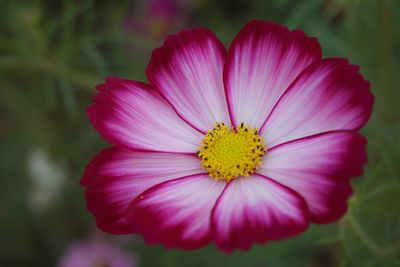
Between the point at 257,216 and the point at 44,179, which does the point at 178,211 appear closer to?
the point at 257,216

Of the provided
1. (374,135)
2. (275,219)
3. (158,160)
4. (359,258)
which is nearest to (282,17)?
(374,135)

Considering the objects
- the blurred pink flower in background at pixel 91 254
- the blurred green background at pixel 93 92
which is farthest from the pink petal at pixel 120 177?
the blurred pink flower in background at pixel 91 254

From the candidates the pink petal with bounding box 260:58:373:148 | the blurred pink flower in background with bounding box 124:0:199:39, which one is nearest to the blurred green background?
the blurred pink flower in background with bounding box 124:0:199:39

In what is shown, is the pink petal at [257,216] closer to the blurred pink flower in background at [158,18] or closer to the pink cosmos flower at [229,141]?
the pink cosmos flower at [229,141]

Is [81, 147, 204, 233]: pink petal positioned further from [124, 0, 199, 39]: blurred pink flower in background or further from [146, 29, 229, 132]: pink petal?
[124, 0, 199, 39]: blurred pink flower in background

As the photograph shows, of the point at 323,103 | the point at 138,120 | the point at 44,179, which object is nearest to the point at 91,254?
the point at 44,179
